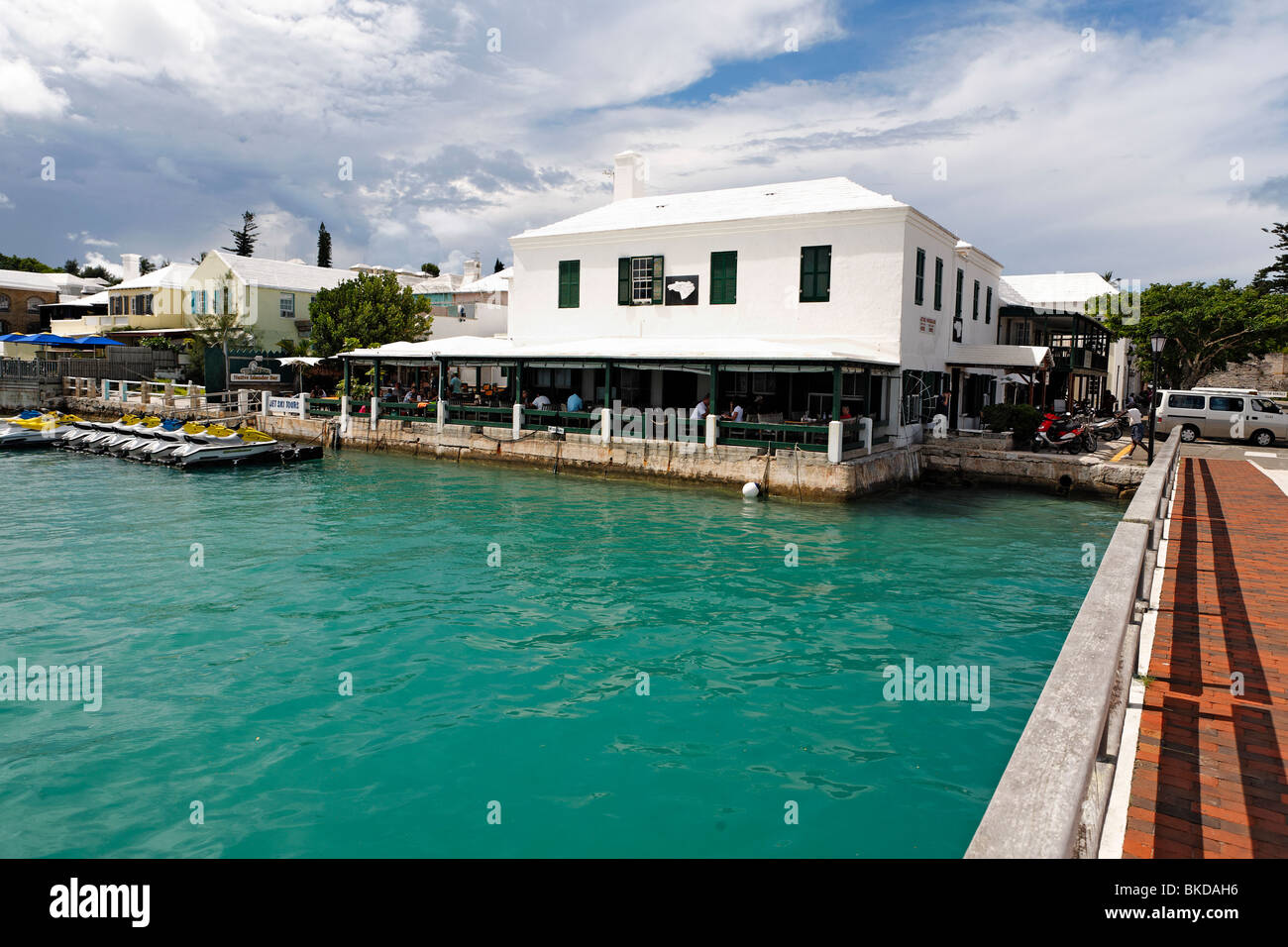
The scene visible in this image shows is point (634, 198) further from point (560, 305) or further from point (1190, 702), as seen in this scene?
point (1190, 702)

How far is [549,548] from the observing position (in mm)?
14453

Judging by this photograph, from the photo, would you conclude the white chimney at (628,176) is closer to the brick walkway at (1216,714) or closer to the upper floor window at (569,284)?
the upper floor window at (569,284)

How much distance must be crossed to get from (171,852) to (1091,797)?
5.68 metres

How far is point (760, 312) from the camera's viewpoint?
2480 centimetres

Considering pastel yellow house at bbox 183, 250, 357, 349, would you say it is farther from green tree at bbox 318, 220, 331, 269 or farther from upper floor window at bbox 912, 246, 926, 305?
upper floor window at bbox 912, 246, 926, 305

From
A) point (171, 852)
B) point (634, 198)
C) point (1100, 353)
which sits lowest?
point (171, 852)

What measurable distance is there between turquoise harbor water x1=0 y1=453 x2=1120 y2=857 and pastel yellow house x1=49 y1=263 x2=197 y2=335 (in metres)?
38.0

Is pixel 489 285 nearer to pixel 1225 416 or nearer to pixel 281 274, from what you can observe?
pixel 281 274

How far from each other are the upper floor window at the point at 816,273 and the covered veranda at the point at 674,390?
5.01 ft

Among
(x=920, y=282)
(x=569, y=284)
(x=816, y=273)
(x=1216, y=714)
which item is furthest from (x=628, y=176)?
(x=1216, y=714)

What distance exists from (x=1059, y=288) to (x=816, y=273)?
924 inches

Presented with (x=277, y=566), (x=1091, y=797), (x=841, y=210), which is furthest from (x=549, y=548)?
(x=841, y=210)

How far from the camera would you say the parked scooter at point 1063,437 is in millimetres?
22781

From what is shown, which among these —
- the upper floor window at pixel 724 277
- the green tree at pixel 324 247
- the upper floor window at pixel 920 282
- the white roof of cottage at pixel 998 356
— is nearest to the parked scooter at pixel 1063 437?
the white roof of cottage at pixel 998 356
